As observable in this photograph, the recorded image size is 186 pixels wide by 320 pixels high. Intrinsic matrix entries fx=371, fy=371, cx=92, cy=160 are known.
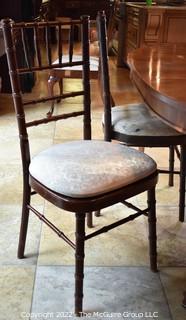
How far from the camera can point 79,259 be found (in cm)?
127

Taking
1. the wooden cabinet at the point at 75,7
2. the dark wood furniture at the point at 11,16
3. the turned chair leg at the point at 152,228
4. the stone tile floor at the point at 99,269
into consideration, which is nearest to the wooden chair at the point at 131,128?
the turned chair leg at the point at 152,228

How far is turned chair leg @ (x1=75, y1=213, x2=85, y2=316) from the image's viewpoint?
4.03ft

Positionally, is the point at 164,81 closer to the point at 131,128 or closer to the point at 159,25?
the point at 131,128

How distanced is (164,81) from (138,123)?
0.50 meters

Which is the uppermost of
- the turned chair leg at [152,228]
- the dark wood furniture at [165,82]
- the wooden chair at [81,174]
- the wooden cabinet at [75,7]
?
the wooden cabinet at [75,7]

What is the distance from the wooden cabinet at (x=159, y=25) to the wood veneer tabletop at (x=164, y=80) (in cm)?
257

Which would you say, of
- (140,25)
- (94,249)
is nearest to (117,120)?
(94,249)

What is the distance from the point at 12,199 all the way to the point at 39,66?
88 centimetres

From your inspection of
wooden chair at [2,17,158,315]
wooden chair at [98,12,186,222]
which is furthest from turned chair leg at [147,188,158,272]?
wooden chair at [98,12,186,222]

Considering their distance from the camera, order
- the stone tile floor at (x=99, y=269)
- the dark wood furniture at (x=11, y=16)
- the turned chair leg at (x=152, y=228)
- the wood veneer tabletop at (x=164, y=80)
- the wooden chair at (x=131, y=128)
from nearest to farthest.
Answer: the wood veneer tabletop at (x=164, y=80)
the stone tile floor at (x=99, y=269)
the turned chair leg at (x=152, y=228)
the wooden chair at (x=131, y=128)
the dark wood furniture at (x=11, y=16)

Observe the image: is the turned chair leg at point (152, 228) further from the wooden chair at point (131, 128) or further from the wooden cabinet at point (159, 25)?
the wooden cabinet at point (159, 25)

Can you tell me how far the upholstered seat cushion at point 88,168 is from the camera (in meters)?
1.20

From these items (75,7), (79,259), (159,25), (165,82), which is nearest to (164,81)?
(165,82)

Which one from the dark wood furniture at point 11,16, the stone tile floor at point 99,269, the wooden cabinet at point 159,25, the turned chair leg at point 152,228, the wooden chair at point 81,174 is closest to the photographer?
the wooden chair at point 81,174
